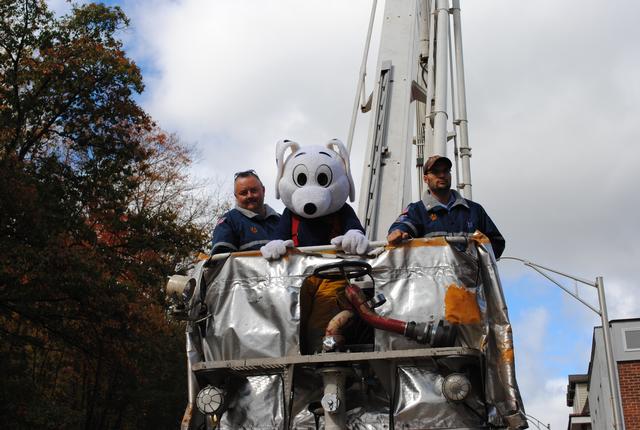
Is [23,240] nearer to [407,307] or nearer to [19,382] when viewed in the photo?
[19,382]

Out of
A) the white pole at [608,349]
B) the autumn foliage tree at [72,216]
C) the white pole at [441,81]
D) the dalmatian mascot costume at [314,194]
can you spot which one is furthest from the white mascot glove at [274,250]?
the white pole at [608,349]

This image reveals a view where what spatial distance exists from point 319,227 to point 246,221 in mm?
546

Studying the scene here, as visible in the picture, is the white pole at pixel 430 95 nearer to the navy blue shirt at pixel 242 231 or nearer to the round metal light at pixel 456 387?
the navy blue shirt at pixel 242 231

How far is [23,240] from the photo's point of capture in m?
14.8

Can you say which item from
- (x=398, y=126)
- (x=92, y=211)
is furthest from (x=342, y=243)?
(x=92, y=211)

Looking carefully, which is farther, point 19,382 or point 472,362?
point 19,382

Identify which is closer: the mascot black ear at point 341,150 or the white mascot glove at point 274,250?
the white mascot glove at point 274,250

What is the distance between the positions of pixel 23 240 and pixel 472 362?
1188cm

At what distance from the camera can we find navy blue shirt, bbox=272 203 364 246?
583 centimetres

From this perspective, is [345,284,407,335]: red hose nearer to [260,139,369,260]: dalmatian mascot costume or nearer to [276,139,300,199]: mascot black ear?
[260,139,369,260]: dalmatian mascot costume

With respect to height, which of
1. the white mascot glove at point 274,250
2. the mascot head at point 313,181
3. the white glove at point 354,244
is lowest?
the white mascot glove at point 274,250

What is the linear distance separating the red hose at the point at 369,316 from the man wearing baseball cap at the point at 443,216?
2.16ft

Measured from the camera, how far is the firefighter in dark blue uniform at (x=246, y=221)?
5.83 meters

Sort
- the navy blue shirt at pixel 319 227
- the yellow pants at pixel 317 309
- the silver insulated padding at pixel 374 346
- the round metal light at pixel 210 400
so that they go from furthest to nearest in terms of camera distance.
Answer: the navy blue shirt at pixel 319 227, the yellow pants at pixel 317 309, the round metal light at pixel 210 400, the silver insulated padding at pixel 374 346
